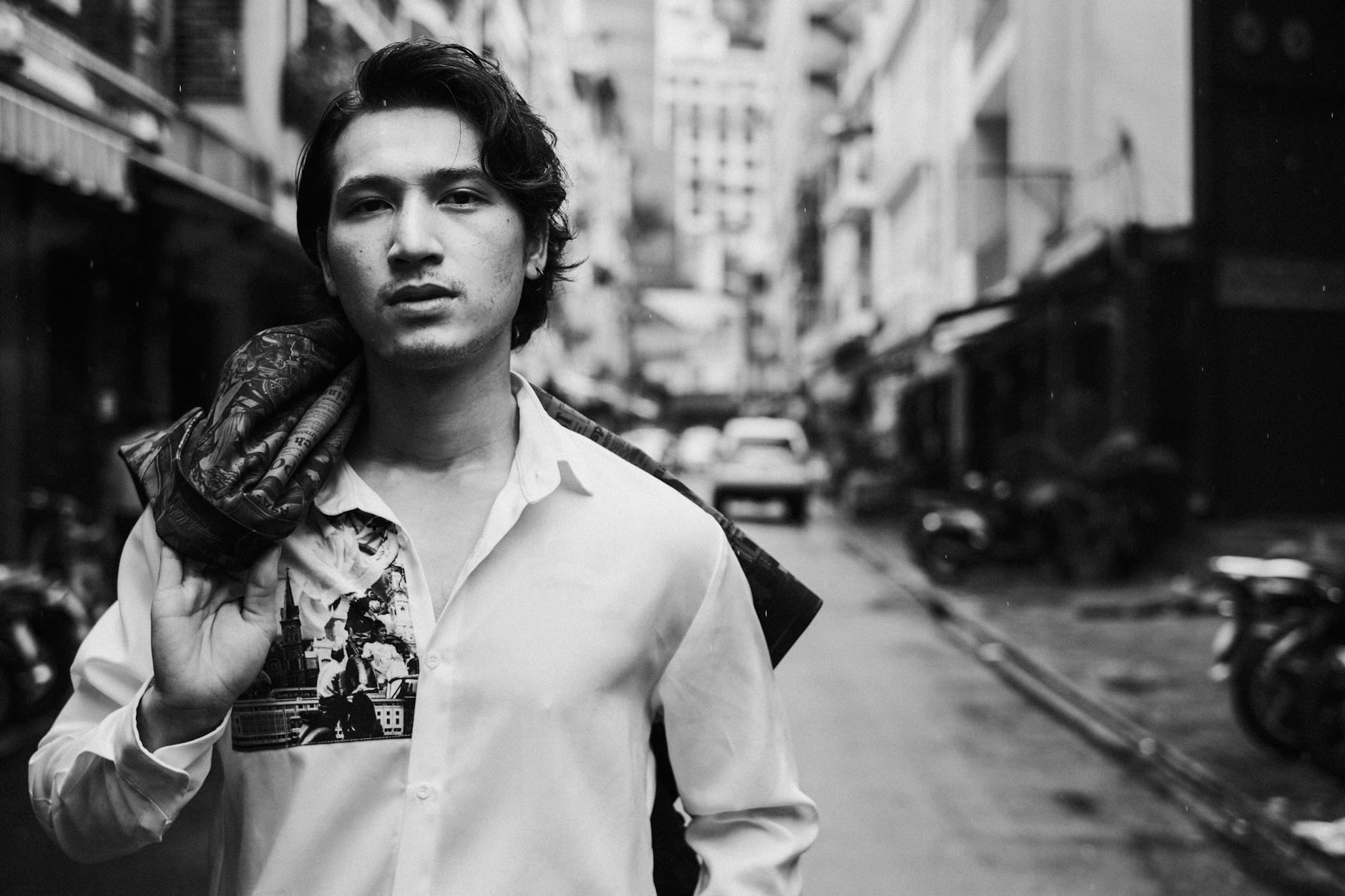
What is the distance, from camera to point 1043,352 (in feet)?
Result: 62.8

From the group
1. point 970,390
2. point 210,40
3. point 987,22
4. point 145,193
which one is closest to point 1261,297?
point 987,22

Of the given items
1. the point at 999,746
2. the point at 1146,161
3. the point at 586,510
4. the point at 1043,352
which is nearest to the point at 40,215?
the point at 999,746

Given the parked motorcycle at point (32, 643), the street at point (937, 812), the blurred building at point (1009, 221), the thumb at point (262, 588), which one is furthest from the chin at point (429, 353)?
the blurred building at point (1009, 221)

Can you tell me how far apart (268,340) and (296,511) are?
0.23 meters

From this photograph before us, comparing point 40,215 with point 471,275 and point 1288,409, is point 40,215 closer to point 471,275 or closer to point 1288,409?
point 471,275

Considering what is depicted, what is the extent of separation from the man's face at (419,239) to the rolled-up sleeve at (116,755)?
329 mm

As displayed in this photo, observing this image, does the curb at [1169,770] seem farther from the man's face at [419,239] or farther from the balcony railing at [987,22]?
the balcony railing at [987,22]

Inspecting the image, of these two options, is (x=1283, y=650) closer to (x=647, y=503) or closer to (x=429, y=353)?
(x=647, y=503)

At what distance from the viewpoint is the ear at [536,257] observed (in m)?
1.56

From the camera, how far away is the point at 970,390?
24.4m

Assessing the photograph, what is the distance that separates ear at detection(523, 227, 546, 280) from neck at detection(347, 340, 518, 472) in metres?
0.11

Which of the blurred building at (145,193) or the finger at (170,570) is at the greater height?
the blurred building at (145,193)

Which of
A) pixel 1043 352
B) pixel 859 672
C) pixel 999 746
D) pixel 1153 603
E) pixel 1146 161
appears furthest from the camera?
pixel 1043 352

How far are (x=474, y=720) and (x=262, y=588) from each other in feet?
0.82
